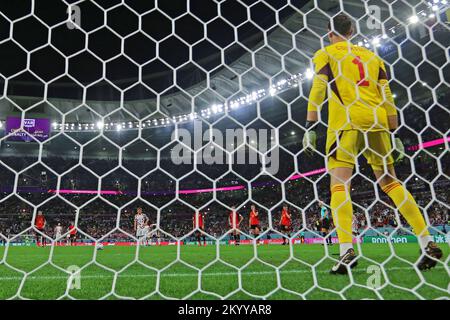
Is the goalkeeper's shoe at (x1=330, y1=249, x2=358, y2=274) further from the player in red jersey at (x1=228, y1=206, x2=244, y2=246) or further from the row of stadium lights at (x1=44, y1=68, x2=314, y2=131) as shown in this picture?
the row of stadium lights at (x1=44, y1=68, x2=314, y2=131)

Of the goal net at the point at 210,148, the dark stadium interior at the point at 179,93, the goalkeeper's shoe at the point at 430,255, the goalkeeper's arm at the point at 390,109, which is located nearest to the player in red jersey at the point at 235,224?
the goal net at the point at 210,148

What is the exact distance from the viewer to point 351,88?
2271mm

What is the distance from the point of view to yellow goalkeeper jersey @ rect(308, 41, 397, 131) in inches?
85.8

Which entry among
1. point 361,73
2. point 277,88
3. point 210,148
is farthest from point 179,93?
point 361,73

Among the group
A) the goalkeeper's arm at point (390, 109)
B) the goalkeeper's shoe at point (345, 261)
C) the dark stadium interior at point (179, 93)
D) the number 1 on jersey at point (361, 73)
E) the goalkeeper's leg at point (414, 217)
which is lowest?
the dark stadium interior at point (179, 93)

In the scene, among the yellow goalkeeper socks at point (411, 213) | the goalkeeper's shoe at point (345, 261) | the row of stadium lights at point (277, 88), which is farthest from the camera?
the row of stadium lights at point (277, 88)

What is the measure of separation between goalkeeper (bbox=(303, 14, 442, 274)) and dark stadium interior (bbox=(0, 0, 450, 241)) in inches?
13.7

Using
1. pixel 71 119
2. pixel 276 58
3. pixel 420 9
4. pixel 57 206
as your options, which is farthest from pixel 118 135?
pixel 420 9

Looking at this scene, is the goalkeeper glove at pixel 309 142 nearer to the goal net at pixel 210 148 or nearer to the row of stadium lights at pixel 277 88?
the goal net at pixel 210 148

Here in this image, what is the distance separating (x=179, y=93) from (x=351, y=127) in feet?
44.5

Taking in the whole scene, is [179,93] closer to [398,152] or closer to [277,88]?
[277,88]

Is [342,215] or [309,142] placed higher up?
[309,142]

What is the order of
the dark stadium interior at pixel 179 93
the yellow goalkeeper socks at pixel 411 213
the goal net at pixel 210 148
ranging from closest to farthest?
the goal net at pixel 210 148 < the yellow goalkeeper socks at pixel 411 213 < the dark stadium interior at pixel 179 93

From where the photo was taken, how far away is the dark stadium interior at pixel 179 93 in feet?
23.4
